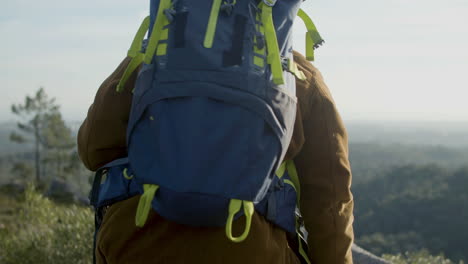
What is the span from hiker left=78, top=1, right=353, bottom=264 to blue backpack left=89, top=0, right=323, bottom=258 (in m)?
0.04

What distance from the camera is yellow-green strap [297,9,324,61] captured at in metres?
1.48

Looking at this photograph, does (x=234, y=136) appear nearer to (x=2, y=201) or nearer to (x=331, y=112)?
(x=331, y=112)

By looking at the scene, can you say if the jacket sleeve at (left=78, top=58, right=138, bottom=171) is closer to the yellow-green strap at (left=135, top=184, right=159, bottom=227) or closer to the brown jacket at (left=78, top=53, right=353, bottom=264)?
the brown jacket at (left=78, top=53, right=353, bottom=264)

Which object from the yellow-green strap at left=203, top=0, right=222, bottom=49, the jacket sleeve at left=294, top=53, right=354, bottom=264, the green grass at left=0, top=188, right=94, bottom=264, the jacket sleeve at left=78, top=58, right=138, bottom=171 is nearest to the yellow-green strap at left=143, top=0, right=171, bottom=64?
the yellow-green strap at left=203, top=0, right=222, bottom=49

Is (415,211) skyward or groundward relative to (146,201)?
groundward

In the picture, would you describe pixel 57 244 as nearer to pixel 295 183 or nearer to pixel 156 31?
pixel 295 183

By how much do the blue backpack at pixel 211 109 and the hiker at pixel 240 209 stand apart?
0.12 ft

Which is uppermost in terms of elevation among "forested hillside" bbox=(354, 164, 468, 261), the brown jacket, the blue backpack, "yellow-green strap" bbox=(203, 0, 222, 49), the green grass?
"yellow-green strap" bbox=(203, 0, 222, 49)

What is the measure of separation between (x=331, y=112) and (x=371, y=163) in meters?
91.8

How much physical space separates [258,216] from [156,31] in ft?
2.15

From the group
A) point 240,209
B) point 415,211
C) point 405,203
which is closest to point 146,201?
point 240,209

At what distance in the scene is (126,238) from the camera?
54.7 inches

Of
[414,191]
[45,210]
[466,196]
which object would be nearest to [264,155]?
[45,210]

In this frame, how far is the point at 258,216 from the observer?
137cm
